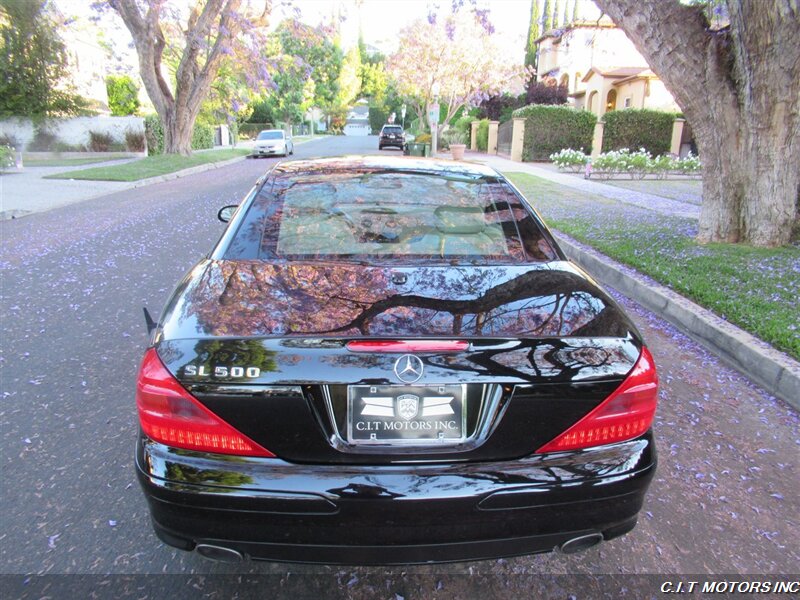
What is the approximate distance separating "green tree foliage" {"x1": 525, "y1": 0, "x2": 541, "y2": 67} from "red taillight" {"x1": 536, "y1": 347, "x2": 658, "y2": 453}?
48.4 m

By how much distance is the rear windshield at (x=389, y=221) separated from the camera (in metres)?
2.77

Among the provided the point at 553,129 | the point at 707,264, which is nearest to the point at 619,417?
the point at 707,264

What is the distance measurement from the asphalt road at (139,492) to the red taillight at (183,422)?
2.52 feet

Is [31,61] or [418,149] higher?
[31,61]

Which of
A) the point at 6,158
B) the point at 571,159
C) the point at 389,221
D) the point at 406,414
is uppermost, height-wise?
the point at 571,159

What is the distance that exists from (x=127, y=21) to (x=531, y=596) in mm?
24364

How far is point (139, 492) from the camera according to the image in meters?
2.85

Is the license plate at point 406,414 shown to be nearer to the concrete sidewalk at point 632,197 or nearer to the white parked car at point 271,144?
the concrete sidewalk at point 632,197

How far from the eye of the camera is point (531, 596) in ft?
7.42

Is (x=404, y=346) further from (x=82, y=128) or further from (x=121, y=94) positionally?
(x=121, y=94)

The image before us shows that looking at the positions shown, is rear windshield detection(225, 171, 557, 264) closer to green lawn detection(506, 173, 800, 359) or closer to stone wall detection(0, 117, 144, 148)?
green lawn detection(506, 173, 800, 359)

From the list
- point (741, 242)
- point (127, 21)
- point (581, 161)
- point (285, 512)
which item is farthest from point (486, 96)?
point (285, 512)

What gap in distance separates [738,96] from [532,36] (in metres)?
44.7

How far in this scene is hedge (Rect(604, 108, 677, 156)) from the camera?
2628 cm
